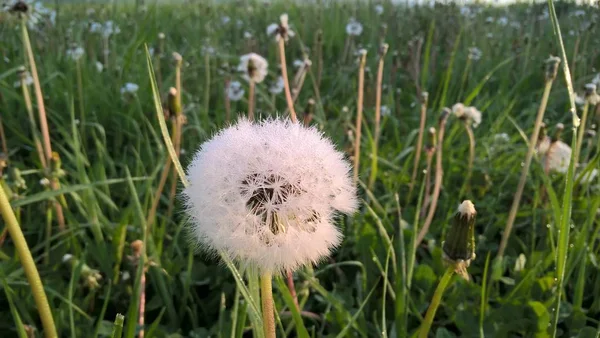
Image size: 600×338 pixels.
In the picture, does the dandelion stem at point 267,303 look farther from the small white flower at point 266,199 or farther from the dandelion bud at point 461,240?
the dandelion bud at point 461,240

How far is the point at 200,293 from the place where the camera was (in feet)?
5.49

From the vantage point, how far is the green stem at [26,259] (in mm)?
869

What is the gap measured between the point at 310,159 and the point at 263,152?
0.24 ft

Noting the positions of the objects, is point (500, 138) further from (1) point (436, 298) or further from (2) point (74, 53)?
(2) point (74, 53)

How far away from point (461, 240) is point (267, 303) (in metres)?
0.31

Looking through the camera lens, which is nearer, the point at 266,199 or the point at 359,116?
the point at 266,199

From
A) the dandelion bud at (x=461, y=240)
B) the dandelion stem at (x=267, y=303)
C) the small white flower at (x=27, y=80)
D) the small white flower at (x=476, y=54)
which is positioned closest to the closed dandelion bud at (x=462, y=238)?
the dandelion bud at (x=461, y=240)

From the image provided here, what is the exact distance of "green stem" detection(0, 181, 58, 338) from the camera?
34.2 inches

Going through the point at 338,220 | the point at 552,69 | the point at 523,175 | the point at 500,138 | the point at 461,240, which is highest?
the point at 552,69

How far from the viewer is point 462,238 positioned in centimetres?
89

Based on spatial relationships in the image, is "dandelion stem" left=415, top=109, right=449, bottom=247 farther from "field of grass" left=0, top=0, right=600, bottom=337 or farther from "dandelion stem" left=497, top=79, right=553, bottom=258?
"dandelion stem" left=497, top=79, right=553, bottom=258

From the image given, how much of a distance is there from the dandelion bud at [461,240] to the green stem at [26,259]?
26.0 inches

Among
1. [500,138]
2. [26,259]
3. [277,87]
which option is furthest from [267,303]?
[277,87]

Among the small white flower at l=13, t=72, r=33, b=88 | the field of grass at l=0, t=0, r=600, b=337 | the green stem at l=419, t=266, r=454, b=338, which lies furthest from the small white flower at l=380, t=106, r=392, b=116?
the green stem at l=419, t=266, r=454, b=338
